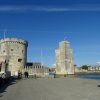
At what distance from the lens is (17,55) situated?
2955 inches

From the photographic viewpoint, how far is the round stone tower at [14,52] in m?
74.9

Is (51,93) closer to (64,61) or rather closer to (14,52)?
(14,52)

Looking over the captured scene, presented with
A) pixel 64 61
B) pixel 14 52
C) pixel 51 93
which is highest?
pixel 14 52

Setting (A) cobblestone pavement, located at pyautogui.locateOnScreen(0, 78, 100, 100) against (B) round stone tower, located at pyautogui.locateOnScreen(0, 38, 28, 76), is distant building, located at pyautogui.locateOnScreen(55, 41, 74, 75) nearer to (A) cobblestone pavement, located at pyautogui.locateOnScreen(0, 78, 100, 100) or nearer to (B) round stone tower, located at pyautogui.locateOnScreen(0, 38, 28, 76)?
(B) round stone tower, located at pyautogui.locateOnScreen(0, 38, 28, 76)

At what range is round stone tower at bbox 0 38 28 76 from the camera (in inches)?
2950

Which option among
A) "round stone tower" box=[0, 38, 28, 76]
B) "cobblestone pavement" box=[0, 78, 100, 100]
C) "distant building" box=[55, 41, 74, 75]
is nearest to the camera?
"cobblestone pavement" box=[0, 78, 100, 100]

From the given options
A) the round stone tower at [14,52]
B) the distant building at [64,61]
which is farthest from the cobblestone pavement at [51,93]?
the distant building at [64,61]

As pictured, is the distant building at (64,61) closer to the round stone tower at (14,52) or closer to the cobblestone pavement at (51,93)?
the round stone tower at (14,52)

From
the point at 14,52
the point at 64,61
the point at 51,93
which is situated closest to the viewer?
the point at 51,93

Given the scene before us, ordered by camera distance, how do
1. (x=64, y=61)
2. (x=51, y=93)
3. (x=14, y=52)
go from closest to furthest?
1. (x=51, y=93)
2. (x=14, y=52)
3. (x=64, y=61)

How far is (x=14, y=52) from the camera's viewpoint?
75.1 meters

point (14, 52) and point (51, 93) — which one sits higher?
point (14, 52)

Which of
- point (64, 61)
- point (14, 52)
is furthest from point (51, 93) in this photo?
point (64, 61)

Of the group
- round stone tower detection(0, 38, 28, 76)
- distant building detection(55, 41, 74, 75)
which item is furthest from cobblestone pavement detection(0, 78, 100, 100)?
distant building detection(55, 41, 74, 75)
